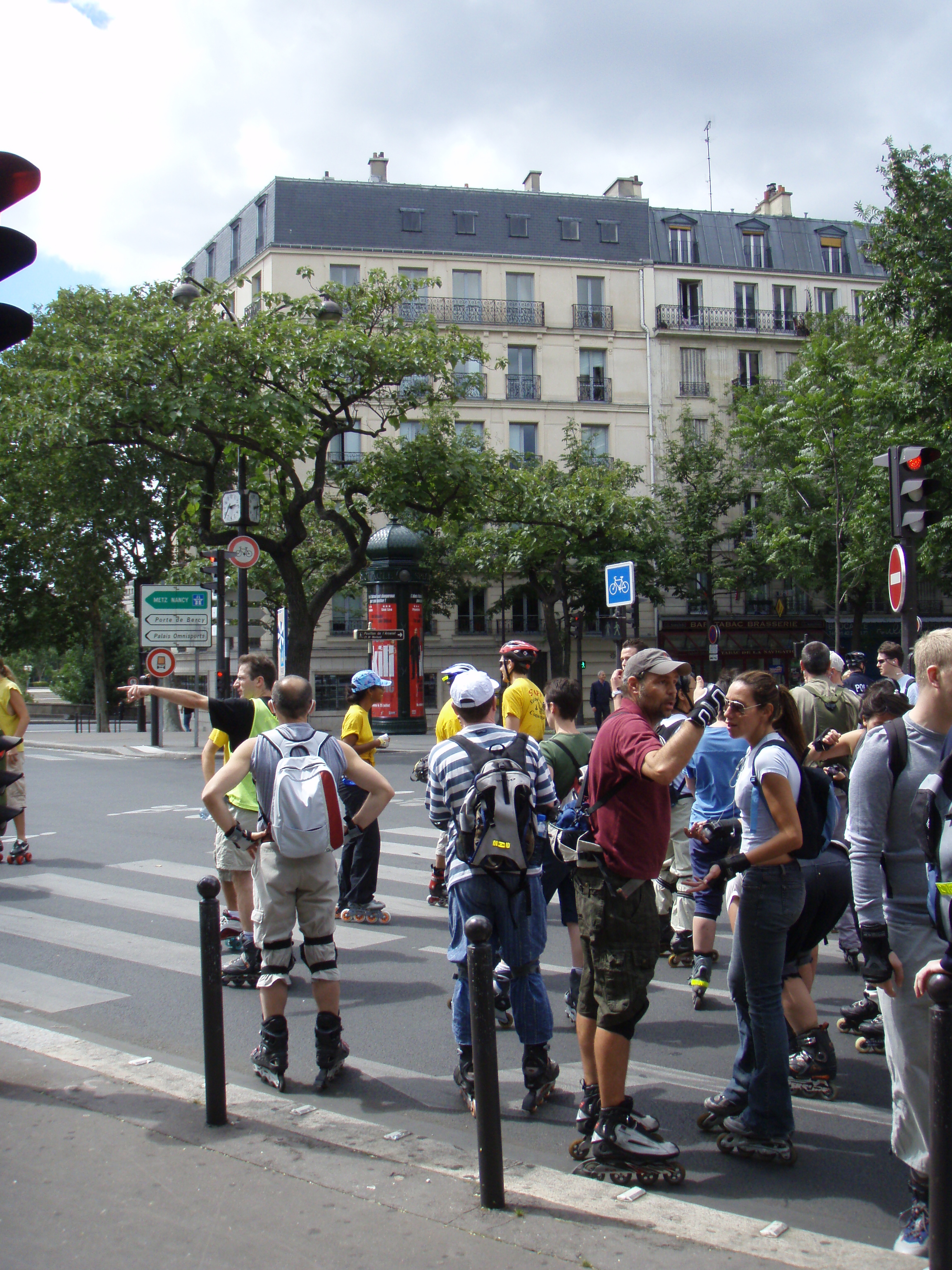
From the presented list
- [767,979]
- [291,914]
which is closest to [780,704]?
[767,979]

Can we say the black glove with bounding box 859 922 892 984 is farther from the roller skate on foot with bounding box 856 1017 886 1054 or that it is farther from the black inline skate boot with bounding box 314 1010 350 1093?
the black inline skate boot with bounding box 314 1010 350 1093

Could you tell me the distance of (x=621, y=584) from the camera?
14391mm

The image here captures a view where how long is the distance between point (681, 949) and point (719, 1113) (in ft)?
8.35

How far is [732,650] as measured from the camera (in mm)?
42031

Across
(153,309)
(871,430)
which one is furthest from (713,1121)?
(871,430)

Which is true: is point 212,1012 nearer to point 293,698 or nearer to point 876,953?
point 293,698

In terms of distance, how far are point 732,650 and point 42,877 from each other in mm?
35337

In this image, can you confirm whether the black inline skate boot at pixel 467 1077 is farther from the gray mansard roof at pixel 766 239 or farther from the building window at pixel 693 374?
the gray mansard roof at pixel 766 239

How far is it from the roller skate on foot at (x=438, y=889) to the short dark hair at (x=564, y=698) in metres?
2.76

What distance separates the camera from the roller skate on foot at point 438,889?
27.3 feet

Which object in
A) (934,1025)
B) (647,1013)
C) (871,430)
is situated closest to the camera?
(934,1025)

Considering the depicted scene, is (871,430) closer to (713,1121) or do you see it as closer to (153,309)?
(153,309)

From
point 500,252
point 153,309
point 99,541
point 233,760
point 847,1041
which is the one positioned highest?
point 500,252

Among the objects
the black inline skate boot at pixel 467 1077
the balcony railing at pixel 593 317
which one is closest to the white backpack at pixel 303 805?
the black inline skate boot at pixel 467 1077
